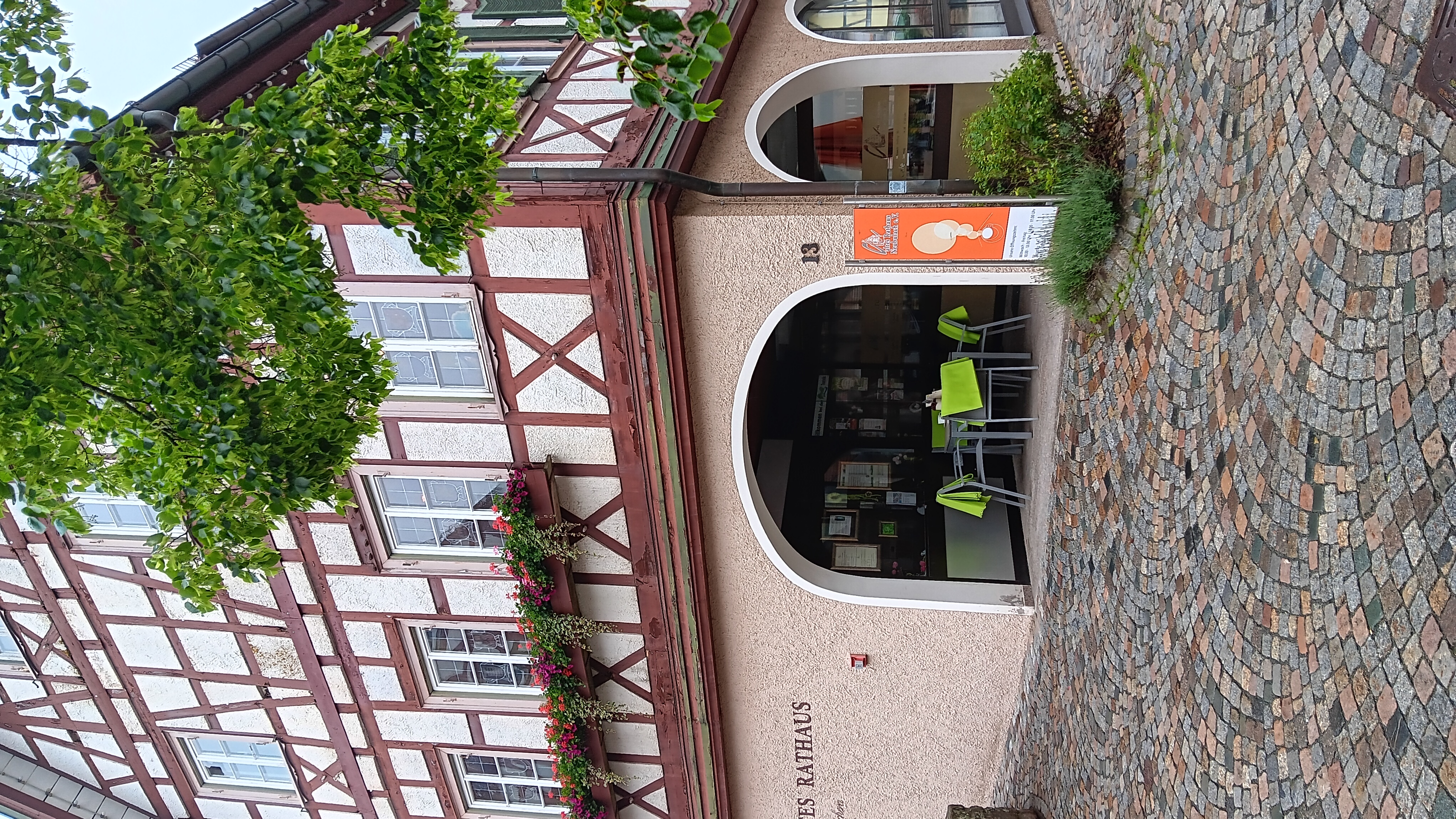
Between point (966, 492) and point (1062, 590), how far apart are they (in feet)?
4.40

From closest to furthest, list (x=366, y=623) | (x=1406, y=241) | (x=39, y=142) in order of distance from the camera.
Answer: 1. (x=1406, y=241)
2. (x=39, y=142)
3. (x=366, y=623)

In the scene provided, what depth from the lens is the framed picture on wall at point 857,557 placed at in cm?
779

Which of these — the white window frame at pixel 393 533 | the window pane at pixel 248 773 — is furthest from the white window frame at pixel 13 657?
the white window frame at pixel 393 533

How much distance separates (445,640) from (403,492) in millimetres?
1559

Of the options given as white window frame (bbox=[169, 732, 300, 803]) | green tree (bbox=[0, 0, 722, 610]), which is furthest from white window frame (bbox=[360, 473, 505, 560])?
white window frame (bbox=[169, 732, 300, 803])

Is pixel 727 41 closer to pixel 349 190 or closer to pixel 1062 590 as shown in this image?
pixel 349 190

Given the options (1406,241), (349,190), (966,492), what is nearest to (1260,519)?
(1406,241)

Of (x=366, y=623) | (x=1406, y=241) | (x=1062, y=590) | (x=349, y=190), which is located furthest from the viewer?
(x=366, y=623)

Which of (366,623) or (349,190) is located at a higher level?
(349,190)

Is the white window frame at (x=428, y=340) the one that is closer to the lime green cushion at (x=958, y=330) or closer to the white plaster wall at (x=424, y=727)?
the white plaster wall at (x=424, y=727)

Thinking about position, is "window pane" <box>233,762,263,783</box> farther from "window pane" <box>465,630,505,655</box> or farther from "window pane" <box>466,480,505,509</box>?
"window pane" <box>466,480,505,509</box>

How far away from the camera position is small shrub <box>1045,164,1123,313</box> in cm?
514

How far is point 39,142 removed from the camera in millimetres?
3488

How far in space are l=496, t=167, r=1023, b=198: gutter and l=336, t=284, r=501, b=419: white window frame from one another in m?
0.90
